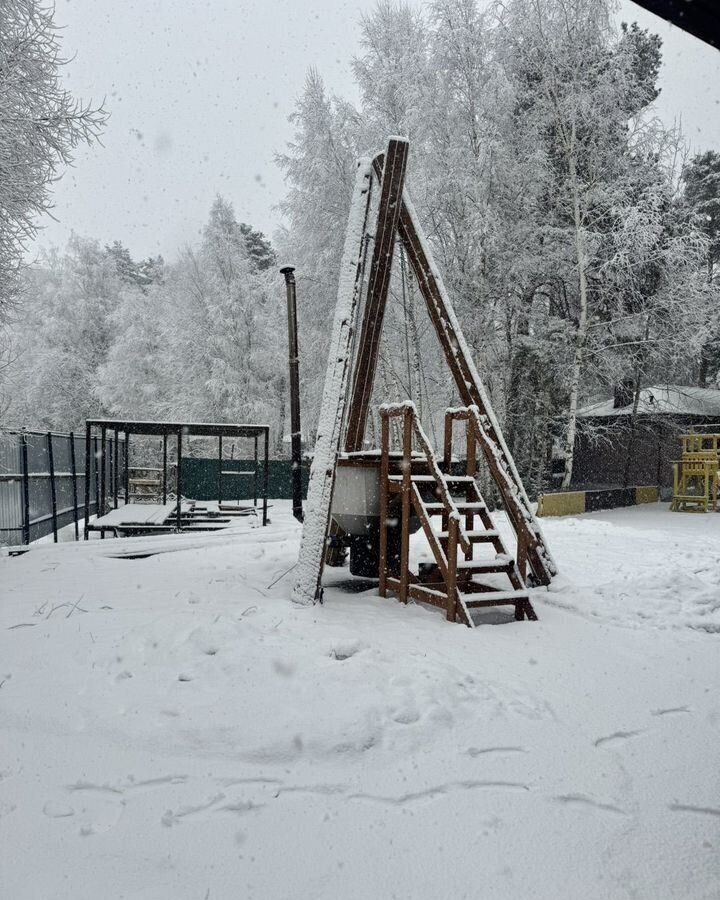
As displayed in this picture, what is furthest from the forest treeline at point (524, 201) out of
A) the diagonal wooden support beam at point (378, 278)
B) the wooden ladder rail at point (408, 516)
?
the wooden ladder rail at point (408, 516)

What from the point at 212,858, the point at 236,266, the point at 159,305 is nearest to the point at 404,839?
the point at 212,858

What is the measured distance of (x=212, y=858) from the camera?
84.5 inches

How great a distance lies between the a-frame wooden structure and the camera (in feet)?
17.0

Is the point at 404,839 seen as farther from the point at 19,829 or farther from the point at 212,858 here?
the point at 19,829

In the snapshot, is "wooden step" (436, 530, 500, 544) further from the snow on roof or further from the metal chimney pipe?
the snow on roof

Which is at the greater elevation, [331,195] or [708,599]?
[331,195]

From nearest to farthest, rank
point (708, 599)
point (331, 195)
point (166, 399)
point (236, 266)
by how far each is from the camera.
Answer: point (708, 599), point (331, 195), point (236, 266), point (166, 399)

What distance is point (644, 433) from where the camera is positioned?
1930cm

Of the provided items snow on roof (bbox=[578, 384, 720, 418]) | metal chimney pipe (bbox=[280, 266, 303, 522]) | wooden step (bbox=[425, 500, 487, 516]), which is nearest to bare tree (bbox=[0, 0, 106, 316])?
metal chimney pipe (bbox=[280, 266, 303, 522])

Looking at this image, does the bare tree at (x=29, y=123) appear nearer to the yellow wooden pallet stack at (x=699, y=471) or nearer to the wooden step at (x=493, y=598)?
the wooden step at (x=493, y=598)

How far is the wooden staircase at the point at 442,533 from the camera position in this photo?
4.97m

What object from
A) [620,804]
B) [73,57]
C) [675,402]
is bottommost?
[620,804]

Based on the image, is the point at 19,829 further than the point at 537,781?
No

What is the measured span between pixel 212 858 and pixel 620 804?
1611 millimetres
